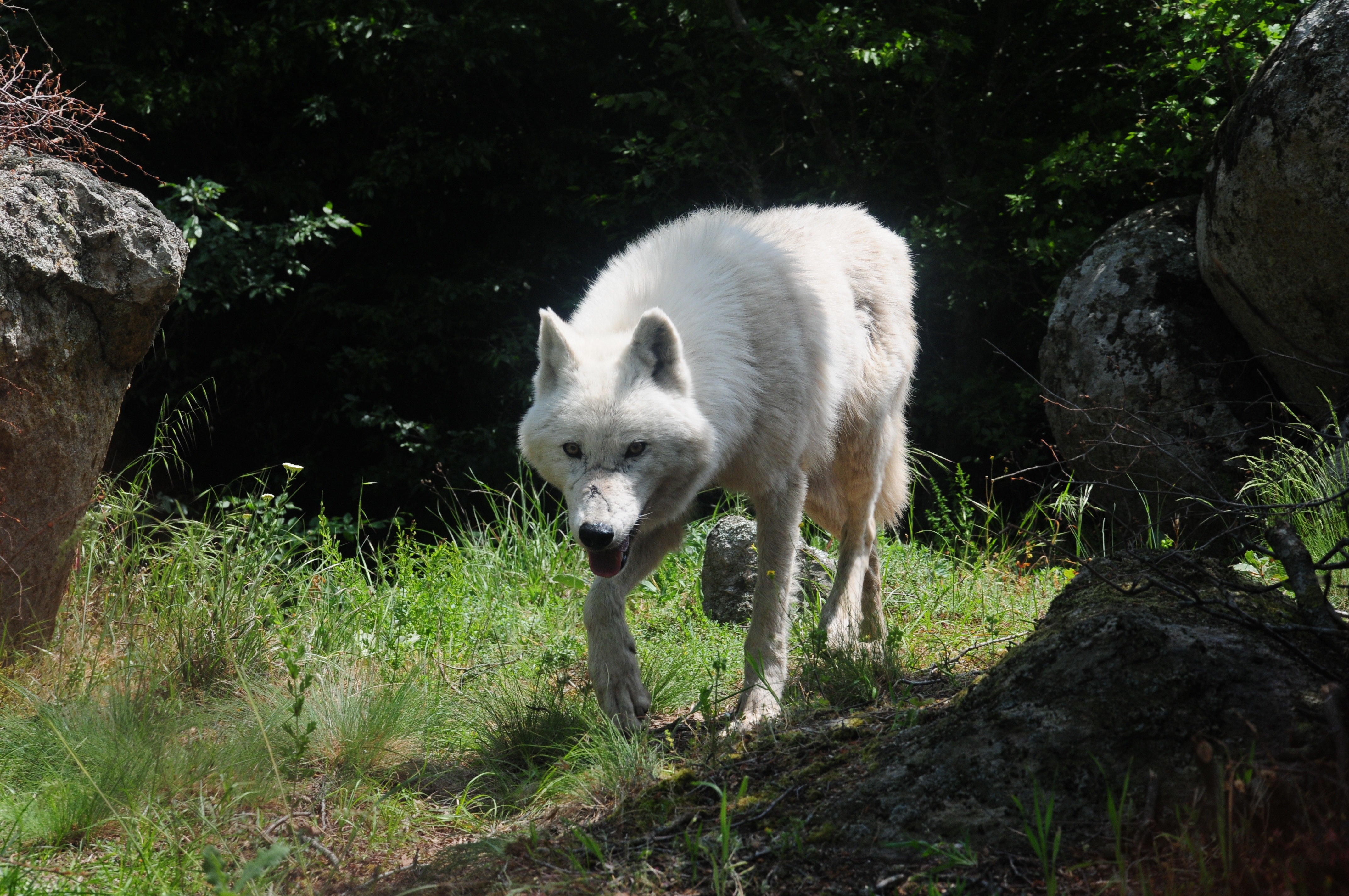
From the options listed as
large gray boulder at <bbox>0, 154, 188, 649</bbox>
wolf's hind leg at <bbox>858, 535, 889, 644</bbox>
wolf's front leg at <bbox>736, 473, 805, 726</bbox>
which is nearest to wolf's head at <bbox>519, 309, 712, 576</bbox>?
wolf's front leg at <bbox>736, 473, 805, 726</bbox>

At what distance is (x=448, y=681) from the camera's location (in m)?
3.82

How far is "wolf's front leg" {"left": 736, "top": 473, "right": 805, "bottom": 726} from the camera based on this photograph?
342 centimetres

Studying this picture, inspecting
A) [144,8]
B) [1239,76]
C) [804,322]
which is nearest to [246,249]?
[144,8]

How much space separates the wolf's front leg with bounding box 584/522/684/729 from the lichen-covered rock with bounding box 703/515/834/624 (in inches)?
54.7

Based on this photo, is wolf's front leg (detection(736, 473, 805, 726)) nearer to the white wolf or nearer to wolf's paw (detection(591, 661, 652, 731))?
the white wolf

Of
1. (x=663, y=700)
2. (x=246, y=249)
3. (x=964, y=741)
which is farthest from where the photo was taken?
(x=246, y=249)

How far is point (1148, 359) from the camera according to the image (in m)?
5.46

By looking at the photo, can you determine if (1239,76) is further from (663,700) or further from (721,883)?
(721,883)

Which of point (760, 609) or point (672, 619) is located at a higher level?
point (760, 609)

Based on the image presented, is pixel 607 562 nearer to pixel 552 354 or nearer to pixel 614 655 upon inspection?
pixel 614 655

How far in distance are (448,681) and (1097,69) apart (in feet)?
21.2

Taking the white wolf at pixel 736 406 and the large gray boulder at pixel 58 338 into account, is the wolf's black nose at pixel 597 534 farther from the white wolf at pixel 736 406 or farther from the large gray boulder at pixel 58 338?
the large gray boulder at pixel 58 338

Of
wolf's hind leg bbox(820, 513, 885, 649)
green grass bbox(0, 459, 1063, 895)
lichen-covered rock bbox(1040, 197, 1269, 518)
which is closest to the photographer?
green grass bbox(0, 459, 1063, 895)

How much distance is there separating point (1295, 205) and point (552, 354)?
3.65 meters
